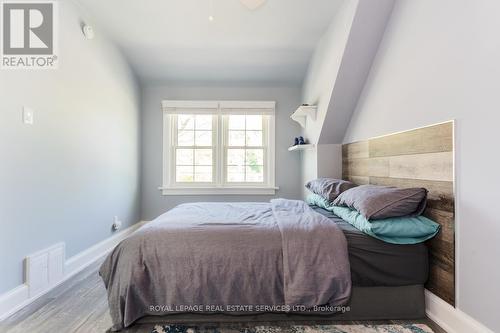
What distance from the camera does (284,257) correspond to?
4.69 ft

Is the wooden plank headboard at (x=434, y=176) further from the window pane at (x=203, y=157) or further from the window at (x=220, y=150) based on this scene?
the window pane at (x=203, y=157)

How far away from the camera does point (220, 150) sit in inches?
152

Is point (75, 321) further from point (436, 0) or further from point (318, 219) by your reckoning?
point (436, 0)

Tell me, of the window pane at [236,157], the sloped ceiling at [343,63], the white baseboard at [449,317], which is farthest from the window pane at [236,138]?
the white baseboard at [449,317]

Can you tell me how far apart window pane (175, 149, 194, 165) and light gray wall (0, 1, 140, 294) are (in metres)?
0.76

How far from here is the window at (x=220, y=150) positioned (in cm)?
380

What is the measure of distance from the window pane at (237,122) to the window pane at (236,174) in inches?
25.9

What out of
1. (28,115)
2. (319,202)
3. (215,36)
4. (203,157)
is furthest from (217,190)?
(28,115)

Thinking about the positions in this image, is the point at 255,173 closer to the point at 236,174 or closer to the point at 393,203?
the point at 236,174

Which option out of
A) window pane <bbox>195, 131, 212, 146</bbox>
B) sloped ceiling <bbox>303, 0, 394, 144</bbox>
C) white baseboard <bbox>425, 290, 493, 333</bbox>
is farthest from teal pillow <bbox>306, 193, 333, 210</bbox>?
A: window pane <bbox>195, 131, 212, 146</bbox>

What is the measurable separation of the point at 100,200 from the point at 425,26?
3357 millimetres

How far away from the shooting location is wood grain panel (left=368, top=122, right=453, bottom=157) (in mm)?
1465

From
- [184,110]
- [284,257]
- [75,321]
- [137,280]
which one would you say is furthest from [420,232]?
[184,110]

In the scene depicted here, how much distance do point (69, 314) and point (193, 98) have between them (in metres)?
3.04
